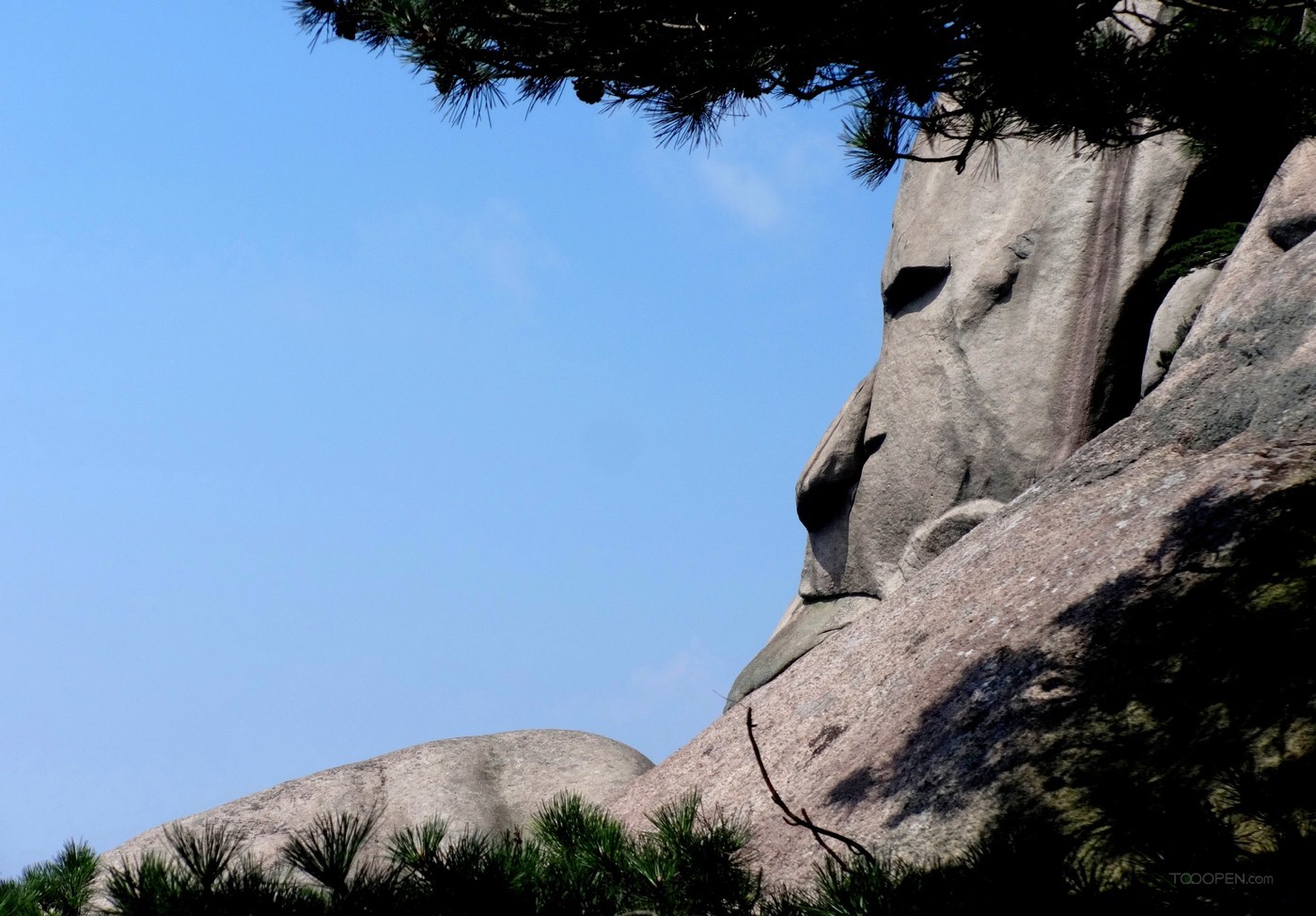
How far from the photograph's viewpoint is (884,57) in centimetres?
614

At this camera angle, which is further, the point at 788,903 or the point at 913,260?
the point at 913,260

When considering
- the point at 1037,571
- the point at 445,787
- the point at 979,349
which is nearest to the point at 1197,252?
the point at 979,349

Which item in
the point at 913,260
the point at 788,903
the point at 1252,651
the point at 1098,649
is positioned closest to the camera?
the point at 788,903

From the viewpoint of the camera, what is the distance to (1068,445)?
12.1 metres

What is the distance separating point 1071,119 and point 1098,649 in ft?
9.73

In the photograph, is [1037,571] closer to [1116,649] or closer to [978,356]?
[1116,649]

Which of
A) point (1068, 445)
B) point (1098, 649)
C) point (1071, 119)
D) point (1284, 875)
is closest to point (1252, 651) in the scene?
point (1098, 649)

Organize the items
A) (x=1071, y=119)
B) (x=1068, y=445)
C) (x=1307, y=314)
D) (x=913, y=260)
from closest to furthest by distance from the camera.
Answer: (x=1071, y=119), (x=1307, y=314), (x=1068, y=445), (x=913, y=260)

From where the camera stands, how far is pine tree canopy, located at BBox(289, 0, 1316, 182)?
5949 millimetres

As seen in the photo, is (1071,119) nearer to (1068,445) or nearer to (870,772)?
(870,772)

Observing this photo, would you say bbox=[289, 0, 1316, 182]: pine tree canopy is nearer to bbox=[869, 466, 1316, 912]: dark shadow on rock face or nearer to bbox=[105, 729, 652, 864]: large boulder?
bbox=[869, 466, 1316, 912]: dark shadow on rock face

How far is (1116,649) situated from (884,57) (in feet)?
10.5

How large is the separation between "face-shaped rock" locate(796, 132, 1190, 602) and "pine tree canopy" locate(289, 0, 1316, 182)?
4.42m

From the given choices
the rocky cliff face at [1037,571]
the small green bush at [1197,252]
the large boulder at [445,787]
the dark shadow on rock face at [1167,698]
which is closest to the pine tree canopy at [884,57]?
the rocky cliff face at [1037,571]
